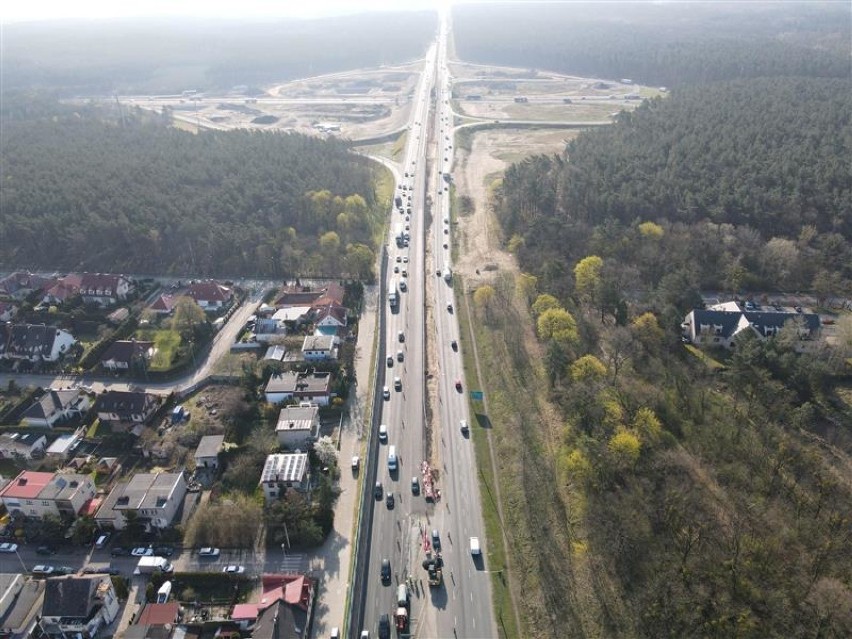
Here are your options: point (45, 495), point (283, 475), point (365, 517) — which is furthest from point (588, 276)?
point (45, 495)

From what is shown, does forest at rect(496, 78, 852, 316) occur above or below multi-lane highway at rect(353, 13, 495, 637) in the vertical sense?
above

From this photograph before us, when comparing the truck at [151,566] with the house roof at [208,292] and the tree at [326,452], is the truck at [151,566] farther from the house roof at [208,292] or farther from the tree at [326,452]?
the house roof at [208,292]

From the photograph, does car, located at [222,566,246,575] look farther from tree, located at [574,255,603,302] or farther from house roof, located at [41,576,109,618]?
tree, located at [574,255,603,302]

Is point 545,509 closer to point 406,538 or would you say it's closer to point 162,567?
point 406,538

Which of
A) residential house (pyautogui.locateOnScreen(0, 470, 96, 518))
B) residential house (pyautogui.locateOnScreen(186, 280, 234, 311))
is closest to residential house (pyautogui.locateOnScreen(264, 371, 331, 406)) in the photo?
residential house (pyautogui.locateOnScreen(0, 470, 96, 518))

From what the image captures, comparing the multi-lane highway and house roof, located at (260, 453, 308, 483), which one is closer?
the multi-lane highway

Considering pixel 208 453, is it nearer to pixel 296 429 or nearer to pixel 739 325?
pixel 296 429

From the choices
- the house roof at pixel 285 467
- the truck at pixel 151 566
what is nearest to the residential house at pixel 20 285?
the house roof at pixel 285 467

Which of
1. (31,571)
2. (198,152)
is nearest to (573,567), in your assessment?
(31,571)
